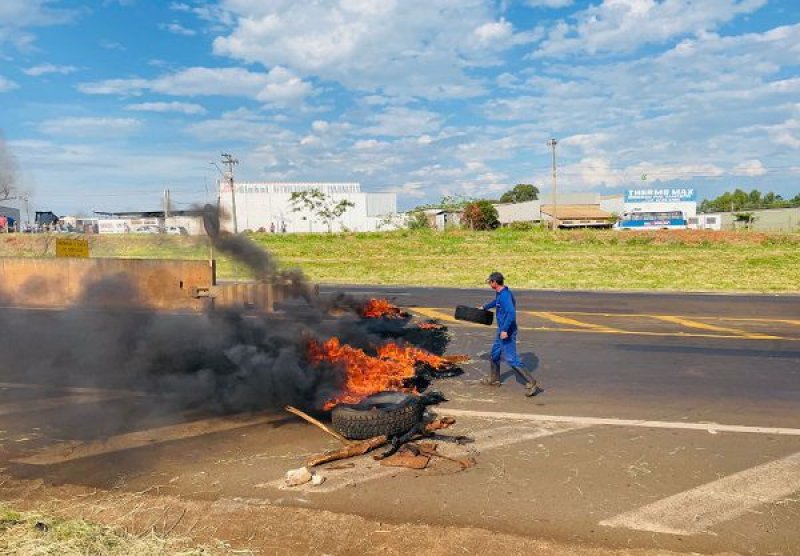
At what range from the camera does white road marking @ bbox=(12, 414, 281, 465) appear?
6033mm

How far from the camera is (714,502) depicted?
16.3 feet

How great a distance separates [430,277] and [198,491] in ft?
73.5

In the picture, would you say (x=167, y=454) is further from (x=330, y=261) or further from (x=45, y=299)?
(x=330, y=261)

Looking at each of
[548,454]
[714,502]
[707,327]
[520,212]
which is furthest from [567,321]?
[520,212]

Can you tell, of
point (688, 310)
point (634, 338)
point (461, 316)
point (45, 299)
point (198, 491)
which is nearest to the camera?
point (198, 491)

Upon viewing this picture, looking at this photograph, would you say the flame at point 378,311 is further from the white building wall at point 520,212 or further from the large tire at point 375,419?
the white building wall at point 520,212

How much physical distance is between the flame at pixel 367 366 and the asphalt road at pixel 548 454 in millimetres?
617

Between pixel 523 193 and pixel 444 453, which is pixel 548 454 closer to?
pixel 444 453

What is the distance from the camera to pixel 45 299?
14.8 m

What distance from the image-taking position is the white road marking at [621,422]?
680 cm

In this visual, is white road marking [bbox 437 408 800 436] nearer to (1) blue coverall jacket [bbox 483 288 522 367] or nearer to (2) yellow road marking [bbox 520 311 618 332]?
(1) blue coverall jacket [bbox 483 288 522 367]

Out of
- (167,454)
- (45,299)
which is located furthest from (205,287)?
(167,454)

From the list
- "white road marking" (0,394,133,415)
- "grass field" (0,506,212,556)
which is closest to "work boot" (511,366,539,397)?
"grass field" (0,506,212,556)

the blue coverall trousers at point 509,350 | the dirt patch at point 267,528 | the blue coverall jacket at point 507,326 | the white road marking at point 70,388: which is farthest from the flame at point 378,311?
the dirt patch at point 267,528
